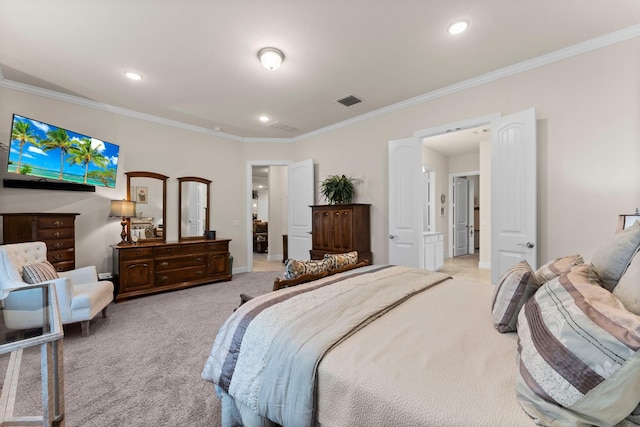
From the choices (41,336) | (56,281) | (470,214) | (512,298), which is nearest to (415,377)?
(512,298)

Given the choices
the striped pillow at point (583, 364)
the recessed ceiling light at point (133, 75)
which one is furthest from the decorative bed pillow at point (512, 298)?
the recessed ceiling light at point (133, 75)

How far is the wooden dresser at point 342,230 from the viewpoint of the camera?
4230mm

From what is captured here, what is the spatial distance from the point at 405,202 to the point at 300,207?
2257 mm

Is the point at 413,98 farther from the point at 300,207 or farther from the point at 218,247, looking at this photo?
the point at 218,247

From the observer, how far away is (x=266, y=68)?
305 centimetres

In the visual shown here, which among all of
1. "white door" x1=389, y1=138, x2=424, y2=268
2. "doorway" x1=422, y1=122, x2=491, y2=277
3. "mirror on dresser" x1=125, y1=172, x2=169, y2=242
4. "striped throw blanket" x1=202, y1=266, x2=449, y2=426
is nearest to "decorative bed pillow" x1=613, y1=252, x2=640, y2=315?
"striped throw blanket" x1=202, y1=266, x2=449, y2=426

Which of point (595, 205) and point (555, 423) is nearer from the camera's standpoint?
point (555, 423)

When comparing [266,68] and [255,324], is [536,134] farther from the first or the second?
[255,324]

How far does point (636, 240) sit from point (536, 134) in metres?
2.25

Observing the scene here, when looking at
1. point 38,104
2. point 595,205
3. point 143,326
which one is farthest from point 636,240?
point 38,104

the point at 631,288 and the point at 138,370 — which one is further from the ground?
the point at 631,288

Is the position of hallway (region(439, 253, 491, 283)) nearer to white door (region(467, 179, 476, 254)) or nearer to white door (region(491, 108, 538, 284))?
white door (region(467, 179, 476, 254))

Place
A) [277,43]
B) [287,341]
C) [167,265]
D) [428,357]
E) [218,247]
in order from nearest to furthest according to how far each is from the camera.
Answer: [428,357]
[287,341]
[277,43]
[167,265]
[218,247]

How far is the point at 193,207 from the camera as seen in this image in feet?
16.7
